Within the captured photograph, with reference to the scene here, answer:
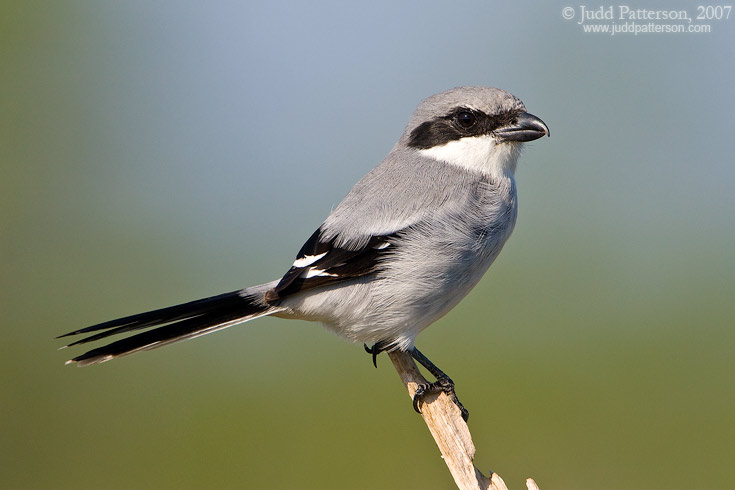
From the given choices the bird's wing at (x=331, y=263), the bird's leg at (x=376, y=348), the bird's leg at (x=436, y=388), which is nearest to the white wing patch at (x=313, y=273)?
the bird's wing at (x=331, y=263)

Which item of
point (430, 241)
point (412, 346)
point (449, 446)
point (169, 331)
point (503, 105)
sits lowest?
point (449, 446)

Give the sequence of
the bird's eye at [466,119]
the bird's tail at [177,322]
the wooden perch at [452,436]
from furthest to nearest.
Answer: the bird's eye at [466,119]
the bird's tail at [177,322]
the wooden perch at [452,436]

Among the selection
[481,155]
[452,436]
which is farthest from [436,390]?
[481,155]

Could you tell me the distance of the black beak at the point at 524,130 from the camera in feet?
8.38

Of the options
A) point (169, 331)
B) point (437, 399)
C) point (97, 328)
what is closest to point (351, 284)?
point (437, 399)

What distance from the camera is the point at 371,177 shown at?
99.7 inches

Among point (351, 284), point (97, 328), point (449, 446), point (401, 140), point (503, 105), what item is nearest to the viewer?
point (449, 446)

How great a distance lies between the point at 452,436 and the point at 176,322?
100 cm

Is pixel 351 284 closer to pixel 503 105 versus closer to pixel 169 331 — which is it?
pixel 169 331

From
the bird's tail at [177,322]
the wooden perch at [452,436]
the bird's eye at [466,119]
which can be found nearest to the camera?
the wooden perch at [452,436]

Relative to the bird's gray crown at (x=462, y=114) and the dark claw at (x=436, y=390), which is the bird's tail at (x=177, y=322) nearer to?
the dark claw at (x=436, y=390)

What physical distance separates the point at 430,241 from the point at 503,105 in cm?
64

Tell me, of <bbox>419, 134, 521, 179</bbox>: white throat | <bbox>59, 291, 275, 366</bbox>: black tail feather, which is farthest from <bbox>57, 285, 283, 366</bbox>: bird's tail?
<bbox>419, 134, 521, 179</bbox>: white throat

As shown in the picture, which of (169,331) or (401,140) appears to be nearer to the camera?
(169,331)
